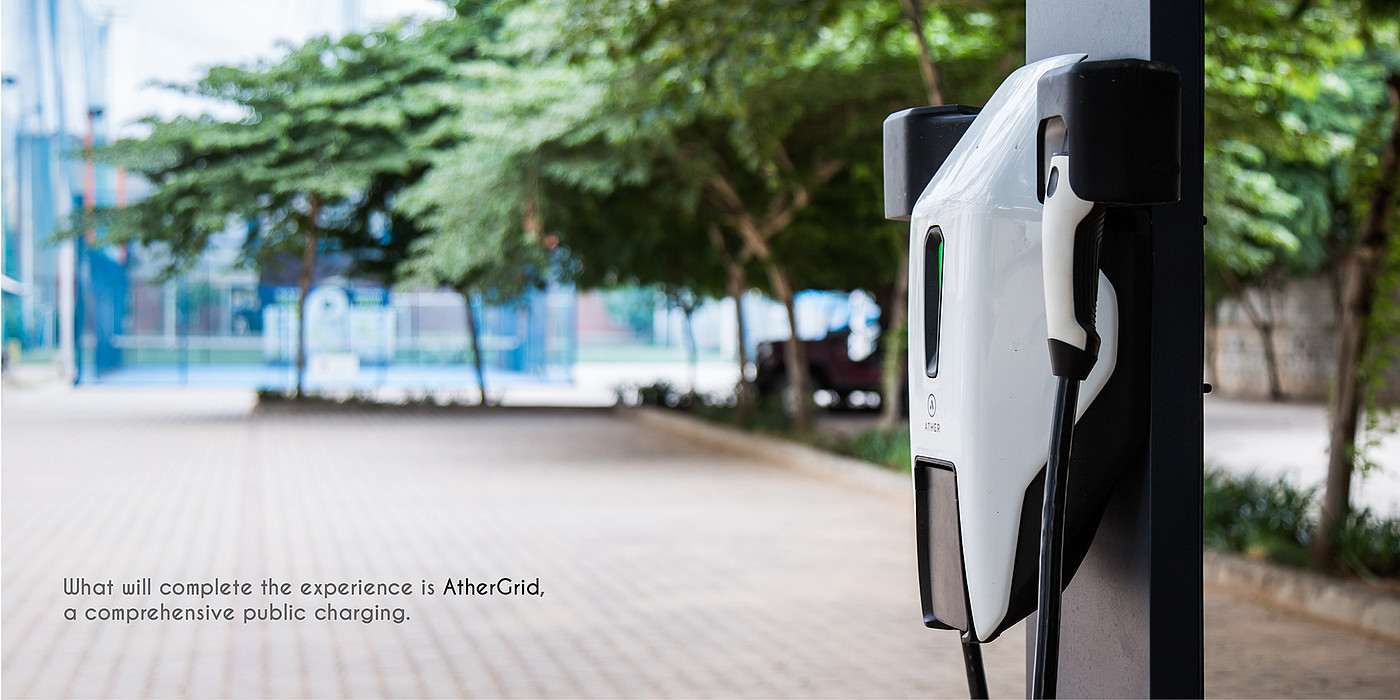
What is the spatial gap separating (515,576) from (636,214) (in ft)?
30.7

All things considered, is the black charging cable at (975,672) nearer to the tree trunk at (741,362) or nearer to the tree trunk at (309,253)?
the tree trunk at (741,362)

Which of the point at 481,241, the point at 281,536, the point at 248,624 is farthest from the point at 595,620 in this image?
the point at 481,241

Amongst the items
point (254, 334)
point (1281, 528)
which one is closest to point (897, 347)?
point (1281, 528)

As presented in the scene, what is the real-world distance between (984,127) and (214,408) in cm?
2346

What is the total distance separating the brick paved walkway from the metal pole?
11.1 ft

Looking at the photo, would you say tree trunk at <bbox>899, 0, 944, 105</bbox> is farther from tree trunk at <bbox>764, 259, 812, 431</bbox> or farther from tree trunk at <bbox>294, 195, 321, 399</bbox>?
tree trunk at <bbox>294, 195, 321, 399</bbox>

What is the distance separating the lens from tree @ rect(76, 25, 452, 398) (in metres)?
19.7

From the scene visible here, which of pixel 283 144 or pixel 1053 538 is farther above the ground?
pixel 283 144

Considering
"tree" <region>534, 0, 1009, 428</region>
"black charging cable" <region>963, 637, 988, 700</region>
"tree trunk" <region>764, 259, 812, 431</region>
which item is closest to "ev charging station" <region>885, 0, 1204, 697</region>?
"black charging cable" <region>963, 637, 988, 700</region>

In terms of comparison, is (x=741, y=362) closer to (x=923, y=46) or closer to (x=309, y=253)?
(x=309, y=253)

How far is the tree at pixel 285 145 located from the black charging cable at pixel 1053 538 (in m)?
18.0

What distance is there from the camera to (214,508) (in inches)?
408

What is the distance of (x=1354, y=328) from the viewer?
7.05m

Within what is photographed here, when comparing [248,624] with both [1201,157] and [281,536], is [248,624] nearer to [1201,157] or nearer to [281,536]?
[281,536]
